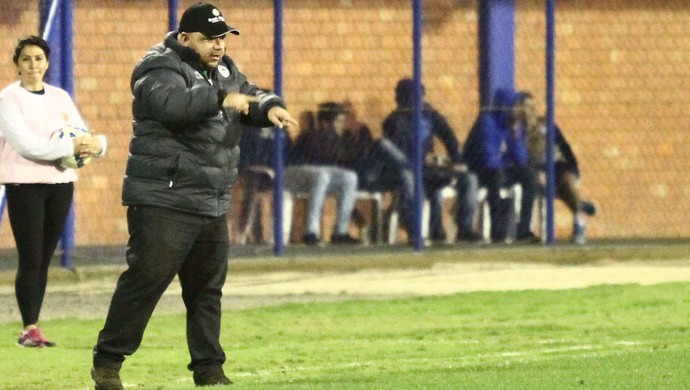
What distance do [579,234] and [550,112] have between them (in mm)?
1221

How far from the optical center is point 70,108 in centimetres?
1210

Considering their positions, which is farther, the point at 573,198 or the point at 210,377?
the point at 573,198

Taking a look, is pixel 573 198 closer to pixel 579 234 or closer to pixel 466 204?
pixel 579 234

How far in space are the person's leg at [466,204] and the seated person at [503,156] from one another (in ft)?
0.33

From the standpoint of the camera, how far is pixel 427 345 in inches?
480

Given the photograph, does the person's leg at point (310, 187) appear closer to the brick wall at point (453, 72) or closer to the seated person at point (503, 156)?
the brick wall at point (453, 72)

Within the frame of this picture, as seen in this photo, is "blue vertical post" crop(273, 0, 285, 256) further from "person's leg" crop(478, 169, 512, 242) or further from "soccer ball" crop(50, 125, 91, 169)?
"soccer ball" crop(50, 125, 91, 169)

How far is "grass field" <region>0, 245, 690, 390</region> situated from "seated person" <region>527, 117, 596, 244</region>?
3763 mm

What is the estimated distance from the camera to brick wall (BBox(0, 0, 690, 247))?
17859 millimetres

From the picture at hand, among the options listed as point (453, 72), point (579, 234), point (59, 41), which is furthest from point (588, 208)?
point (59, 41)

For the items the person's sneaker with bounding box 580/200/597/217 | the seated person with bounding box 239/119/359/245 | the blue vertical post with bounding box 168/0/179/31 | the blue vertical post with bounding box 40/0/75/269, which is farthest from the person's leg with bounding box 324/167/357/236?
the blue vertical post with bounding box 40/0/75/269

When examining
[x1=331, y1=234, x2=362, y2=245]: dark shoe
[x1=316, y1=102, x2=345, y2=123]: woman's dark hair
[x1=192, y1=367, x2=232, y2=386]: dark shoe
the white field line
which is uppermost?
[x1=316, y1=102, x2=345, y2=123]: woman's dark hair

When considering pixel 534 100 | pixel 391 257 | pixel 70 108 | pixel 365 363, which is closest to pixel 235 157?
pixel 365 363

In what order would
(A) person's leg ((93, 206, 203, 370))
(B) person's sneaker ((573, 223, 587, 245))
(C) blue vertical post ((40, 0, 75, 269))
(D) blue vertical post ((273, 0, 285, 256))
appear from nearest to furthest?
(A) person's leg ((93, 206, 203, 370)), (C) blue vertical post ((40, 0, 75, 269)), (D) blue vertical post ((273, 0, 285, 256)), (B) person's sneaker ((573, 223, 587, 245))
